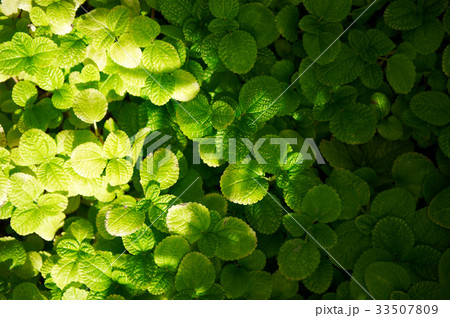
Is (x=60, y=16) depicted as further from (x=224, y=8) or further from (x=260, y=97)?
(x=260, y=97)

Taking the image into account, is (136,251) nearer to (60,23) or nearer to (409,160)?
(60,23)

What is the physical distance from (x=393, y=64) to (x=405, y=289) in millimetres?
899

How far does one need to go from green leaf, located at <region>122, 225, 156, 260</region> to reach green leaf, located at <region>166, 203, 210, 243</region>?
12 cm

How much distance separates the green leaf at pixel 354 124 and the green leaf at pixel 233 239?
0.56m

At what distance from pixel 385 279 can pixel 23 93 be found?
5.35 feet

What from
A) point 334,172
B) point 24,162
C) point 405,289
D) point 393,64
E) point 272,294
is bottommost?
point 272,294

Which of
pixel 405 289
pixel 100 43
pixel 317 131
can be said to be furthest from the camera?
pixel 317 131

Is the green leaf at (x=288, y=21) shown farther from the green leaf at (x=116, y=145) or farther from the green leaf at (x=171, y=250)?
the green leaf at (x=171, y=250)

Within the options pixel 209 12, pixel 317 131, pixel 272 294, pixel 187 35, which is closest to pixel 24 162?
pixel 187 35

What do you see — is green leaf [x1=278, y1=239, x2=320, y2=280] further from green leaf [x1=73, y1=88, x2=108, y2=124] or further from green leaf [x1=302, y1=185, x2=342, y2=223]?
green leaf [x1=73, y1=88, x2=108, y2=124]

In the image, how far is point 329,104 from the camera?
1531mm

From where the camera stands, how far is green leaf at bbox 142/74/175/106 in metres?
1.39

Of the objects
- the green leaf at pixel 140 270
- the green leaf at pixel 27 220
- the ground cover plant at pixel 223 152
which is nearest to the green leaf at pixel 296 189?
the ground cover plant at pixel 223 152
